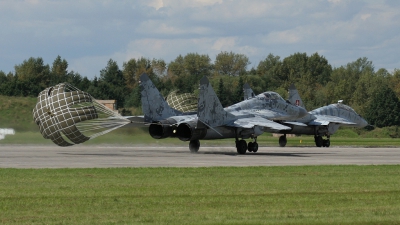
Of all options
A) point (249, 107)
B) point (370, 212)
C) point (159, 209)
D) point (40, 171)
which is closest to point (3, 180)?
point (40, 171)

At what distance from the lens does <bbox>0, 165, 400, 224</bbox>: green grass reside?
13523 mm

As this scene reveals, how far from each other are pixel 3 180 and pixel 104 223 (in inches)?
330

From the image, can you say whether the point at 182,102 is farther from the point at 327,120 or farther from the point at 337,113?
the point at 337,113

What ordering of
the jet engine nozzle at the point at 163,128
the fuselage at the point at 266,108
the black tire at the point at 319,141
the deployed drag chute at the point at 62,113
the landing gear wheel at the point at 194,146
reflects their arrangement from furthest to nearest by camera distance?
1. the black tire at the point at 319,141
2. the fuselage at the point at 266,108
3. the landing gear wheel at the point at 194,146
4. the jet engine nozzle at the point at 163,128
5. the deployed drag chute at the point at 62,113

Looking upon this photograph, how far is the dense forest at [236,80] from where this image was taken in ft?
308

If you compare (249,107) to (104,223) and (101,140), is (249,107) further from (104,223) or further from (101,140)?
(104,223)

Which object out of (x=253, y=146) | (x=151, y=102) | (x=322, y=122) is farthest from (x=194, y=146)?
(x=322, y=122)

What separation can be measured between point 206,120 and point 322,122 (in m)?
20.0

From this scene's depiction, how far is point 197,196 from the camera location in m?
16.7

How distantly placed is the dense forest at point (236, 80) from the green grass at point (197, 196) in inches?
2063

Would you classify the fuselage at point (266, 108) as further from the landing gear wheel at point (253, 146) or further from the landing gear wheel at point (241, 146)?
the landing gear wheel at point (241, 146)

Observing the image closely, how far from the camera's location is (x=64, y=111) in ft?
112

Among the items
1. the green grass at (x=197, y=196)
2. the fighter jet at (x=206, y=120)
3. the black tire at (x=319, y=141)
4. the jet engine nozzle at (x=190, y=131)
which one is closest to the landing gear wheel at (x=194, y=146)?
the fighter jet at (x=206, y=120)

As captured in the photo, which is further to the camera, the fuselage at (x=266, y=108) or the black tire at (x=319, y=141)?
the black tire at (x=319, y=141)
